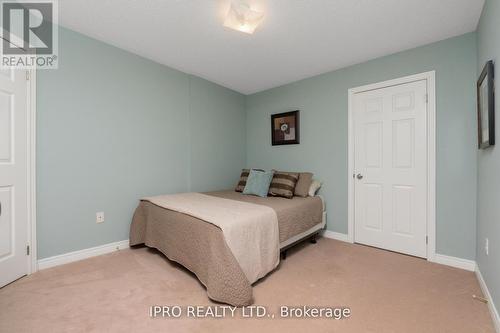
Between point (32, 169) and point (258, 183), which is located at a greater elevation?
point (32, 169)

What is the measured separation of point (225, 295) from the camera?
1.58 m

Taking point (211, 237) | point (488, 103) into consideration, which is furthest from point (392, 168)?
point (211, 237)

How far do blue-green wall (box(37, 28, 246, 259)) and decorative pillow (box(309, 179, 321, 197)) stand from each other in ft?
5.29

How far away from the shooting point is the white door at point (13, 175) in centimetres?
181

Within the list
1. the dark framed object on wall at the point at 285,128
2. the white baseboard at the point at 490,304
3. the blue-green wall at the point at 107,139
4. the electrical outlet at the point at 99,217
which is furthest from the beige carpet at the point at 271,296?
the dark framed object on wall at the point at 285,128

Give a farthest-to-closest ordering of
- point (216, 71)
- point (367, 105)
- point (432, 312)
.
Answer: point (216, 71) → point (367, 105) → point (432, 312)

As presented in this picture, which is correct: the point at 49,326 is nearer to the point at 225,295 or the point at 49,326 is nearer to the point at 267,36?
the point at 225,295

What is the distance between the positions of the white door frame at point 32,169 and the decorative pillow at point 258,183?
2.24m

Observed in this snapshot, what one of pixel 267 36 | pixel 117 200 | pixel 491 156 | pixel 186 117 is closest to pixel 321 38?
pixel 267 36

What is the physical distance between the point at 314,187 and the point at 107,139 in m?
2.63

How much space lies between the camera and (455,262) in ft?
7.39

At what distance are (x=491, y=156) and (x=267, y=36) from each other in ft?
7.00

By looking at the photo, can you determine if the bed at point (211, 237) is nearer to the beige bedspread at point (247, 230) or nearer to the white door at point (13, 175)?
the beige bedspread at point (247, 230)

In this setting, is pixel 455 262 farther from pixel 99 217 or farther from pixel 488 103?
pixel 99 217
